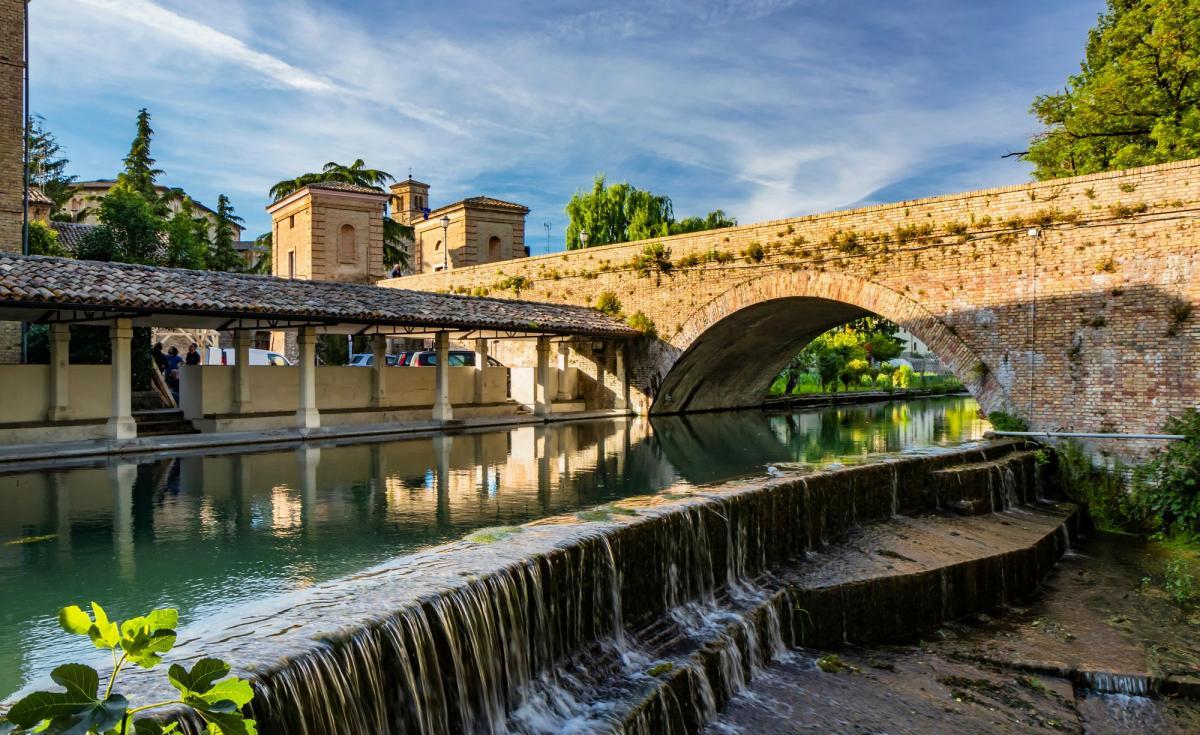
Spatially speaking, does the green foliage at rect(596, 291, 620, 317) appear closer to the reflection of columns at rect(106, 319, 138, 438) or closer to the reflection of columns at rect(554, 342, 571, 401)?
the reflection of columns at rect(554, 342, 571, 401)

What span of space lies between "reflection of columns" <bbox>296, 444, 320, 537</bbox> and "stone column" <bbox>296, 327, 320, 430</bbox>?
144 centimetres

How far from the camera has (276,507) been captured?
29.0 ft

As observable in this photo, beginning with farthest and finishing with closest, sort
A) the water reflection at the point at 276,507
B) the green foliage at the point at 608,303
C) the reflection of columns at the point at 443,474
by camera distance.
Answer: the green foliage at the point at 608,303
the reflection of columns at the point at 443,474
the water reflection at the point at 276,507

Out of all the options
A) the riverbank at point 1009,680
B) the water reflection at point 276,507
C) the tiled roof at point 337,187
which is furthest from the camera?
the tiled roof at point 337,187

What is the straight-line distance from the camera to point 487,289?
89.1 ft

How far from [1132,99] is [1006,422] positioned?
10948 millimetres

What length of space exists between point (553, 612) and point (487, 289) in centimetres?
2258

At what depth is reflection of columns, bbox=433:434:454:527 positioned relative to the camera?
27.8 ft

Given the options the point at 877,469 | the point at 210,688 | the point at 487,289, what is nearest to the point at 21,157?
the point at 487,289

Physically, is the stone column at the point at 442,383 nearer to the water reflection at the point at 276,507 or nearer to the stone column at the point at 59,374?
the water reflection at the point at 276,507

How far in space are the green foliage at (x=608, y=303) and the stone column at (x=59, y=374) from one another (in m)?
13.4

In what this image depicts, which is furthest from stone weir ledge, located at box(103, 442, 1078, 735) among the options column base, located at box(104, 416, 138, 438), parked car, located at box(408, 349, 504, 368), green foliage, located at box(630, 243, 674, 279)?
parked car, located at box(408, 349, 504, 368)

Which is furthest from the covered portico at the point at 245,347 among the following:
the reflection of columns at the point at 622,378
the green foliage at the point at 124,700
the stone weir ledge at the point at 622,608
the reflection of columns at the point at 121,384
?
the green foliage at the point at 124,700

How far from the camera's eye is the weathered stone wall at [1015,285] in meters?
12.8
